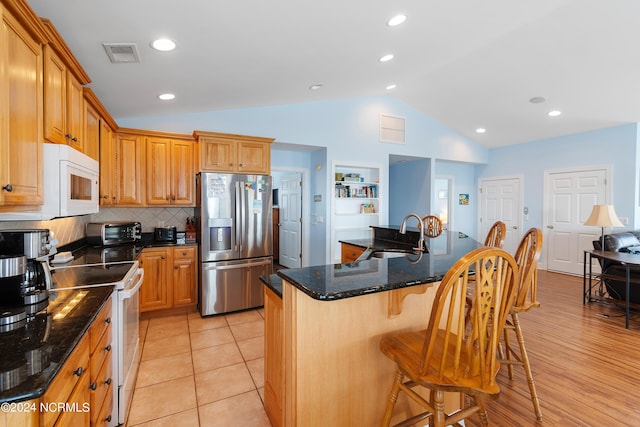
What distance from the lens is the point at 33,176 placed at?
1525 millimetres

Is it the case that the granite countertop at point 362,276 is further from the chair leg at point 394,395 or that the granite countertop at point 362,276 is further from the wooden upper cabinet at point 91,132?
the wooden upper cabinet at point 91,132

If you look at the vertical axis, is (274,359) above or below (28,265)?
below

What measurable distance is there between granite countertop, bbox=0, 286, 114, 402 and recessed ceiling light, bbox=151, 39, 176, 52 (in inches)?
67.3

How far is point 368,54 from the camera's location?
321cm

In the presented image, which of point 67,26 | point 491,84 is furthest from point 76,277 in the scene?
point 491,84

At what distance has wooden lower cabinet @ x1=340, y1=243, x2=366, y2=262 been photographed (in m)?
3.71

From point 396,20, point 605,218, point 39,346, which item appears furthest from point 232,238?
point 605,218

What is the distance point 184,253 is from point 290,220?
2566 millimetres

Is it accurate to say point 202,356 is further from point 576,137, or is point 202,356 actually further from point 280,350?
point 576,137

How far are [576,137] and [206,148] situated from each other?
6.40 metres

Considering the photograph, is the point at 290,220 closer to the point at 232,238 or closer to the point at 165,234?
the point at 232,238

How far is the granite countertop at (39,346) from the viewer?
2.66ft

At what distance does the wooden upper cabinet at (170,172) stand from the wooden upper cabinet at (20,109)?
2230mm

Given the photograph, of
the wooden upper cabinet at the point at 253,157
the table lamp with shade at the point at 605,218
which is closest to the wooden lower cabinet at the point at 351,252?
the wooden upper cabinet at the point at 253,157
